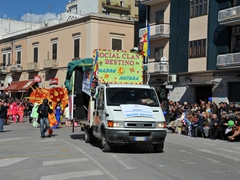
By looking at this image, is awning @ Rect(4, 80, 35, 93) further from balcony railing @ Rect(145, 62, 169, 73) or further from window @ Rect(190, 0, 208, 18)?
window @ Rect(190, 0, 208, 18)

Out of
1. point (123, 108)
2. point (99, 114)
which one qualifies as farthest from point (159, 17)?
point (123, 108)

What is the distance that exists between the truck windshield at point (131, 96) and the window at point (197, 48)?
17514mm

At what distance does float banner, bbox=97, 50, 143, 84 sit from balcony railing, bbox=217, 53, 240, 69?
13650 millimetres

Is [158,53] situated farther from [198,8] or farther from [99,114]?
[99,114]

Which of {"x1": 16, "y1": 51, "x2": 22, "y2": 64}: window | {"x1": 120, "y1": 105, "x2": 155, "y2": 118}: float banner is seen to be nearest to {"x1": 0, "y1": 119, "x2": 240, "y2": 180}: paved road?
{"x1": 120, "y1": 105, "x2": 155, "y2": 118}: float banner

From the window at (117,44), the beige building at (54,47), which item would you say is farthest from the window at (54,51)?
the window at (117,44)

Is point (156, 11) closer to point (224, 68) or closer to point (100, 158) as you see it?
point (224, 68)

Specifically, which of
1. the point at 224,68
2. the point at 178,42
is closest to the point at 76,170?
the point at 224,68

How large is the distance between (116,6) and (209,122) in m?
43.8

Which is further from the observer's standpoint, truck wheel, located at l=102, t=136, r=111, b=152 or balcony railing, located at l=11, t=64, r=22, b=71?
balcony railing, located at l=11, t=64, r=22, b=71

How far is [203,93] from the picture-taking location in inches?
1223

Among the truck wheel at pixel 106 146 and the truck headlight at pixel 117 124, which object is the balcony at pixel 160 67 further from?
the truck headlight at pixel 117 124

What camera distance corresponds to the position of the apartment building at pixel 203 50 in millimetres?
28234

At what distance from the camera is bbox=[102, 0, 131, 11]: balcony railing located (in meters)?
59.8
